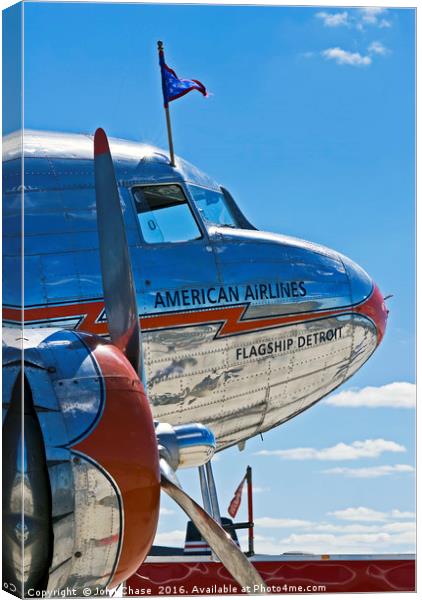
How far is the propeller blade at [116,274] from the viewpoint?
29.8 ft

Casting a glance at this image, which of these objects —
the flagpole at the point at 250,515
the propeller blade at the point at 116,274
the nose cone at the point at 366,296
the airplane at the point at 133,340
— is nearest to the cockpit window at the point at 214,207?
the airplane at the point at 133,340

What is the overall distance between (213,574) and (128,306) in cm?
442

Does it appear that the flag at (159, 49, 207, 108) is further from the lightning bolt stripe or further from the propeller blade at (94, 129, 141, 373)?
the propeller blade at (94, 129, 141, 373)

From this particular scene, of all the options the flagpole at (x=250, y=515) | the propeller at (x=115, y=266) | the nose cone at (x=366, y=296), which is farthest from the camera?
the nose cone at (x=366, y=296)

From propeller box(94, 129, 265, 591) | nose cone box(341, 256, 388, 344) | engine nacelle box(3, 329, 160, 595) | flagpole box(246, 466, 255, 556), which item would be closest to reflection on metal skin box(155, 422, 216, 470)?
propeller box(94, 129, 265, 591)

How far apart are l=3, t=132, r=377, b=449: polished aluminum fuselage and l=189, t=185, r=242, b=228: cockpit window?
3.6 inches

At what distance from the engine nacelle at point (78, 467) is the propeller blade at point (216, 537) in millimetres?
464

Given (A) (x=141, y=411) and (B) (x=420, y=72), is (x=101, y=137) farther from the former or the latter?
(B) (x=420, y=72)

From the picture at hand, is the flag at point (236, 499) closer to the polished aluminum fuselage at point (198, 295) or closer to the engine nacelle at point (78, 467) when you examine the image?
the polished aluminum fuselage at point (198, 295)

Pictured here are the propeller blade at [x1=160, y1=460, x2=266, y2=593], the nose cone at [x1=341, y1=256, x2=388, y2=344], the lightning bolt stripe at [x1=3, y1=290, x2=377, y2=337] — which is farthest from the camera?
the nose cone at [x1=341, y1=256, x2=388, y2=344]

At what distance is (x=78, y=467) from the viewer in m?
7.71

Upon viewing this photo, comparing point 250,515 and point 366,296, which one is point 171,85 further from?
point 250,515

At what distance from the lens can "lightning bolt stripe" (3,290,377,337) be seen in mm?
10484

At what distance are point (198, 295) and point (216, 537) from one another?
3.44 metres
